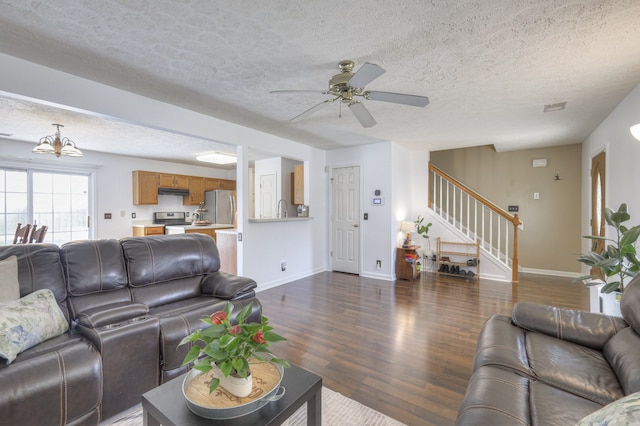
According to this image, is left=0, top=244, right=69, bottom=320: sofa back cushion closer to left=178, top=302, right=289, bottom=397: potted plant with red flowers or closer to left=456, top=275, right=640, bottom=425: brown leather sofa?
left=178, top=302, right=289, bottom=397: potted plant with red flowers

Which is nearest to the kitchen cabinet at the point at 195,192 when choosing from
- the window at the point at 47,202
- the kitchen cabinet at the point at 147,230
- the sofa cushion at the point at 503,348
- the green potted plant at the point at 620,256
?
the kitchen cabinet at the point at 147,230

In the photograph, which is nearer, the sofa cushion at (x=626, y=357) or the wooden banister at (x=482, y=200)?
the sofa cushion at (x=626, y=357)

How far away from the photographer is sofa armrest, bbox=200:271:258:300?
2.53 metres

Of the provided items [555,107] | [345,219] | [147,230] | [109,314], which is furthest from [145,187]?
[555,107]

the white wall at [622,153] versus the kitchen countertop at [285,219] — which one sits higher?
the white wall at [622,153]

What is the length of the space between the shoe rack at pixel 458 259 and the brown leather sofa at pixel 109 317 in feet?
13.5

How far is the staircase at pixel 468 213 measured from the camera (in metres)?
5.41

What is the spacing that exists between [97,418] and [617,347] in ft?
9.26

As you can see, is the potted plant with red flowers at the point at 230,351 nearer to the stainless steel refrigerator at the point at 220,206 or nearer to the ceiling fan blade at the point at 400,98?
the ceiling fan blade at the point at 400,98

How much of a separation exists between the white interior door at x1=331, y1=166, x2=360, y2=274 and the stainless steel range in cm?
377

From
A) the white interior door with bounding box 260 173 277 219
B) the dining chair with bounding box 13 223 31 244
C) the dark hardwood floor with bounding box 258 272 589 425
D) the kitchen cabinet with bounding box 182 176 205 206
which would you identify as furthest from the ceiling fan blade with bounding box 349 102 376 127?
the kitchen cabinet with bounding box 182 176 205 206

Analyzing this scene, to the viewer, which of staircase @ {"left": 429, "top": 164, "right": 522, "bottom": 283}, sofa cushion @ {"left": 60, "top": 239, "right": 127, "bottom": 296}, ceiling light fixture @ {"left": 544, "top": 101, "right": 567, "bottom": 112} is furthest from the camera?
staircase @ {"left": 429, "top": 164, "right": 522, "bottom": 283}

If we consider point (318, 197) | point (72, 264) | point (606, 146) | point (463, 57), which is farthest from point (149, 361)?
point (606, 146)

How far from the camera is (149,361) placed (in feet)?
6.02
